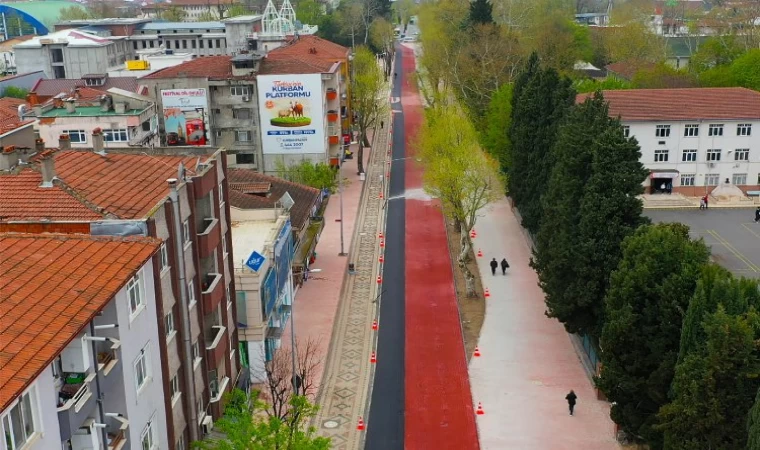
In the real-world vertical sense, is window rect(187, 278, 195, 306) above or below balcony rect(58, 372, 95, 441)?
below

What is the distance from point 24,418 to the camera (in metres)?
14.6

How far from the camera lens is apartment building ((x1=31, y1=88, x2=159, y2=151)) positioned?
172 ft

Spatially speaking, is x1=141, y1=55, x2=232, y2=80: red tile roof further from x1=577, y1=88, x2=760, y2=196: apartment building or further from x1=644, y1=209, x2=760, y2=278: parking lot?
x1=644, y1=209, x2=760, y2=278: parking lot

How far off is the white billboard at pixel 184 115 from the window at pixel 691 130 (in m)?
35.6

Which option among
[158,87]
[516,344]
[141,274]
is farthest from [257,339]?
[158,87]

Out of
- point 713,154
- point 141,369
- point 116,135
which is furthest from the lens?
point 713,154

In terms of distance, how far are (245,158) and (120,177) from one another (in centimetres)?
3999

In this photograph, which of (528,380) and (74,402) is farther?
(528,380)

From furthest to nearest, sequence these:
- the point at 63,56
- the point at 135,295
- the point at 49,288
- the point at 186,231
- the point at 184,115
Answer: the point at 63,56, the point at 184,115, the point at 186,231, the point at 135,295, the point at 49,288

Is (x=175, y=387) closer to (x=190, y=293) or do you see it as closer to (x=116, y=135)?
(x=190, y=293)

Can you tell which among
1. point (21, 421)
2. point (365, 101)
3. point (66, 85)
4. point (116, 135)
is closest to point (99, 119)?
point (116, 135)

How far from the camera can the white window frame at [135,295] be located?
19.2 metres

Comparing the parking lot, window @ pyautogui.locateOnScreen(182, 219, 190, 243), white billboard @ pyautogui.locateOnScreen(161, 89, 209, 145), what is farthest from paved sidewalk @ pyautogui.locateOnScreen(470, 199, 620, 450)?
white billboard @ pyautogui.locateOnScreen(161, 89, 209, 145)

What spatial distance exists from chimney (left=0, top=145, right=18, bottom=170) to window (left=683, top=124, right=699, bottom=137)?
2031 inches
